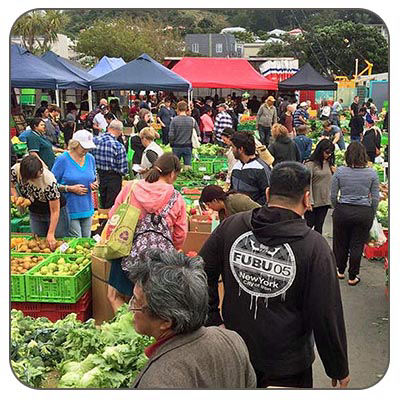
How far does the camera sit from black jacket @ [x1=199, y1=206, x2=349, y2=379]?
2656 millimetres

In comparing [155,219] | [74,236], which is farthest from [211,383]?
[74,236]

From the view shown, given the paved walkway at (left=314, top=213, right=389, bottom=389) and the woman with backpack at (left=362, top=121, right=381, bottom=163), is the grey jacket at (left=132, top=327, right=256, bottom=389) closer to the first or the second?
the paved walkway at (left=314, top=213, right=389, bottom=389)

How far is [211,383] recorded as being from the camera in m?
2.12

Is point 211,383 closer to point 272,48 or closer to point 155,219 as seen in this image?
point 155,219

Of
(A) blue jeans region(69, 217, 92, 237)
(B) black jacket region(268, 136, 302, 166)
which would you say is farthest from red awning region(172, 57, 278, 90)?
(A) blue jeans region(69, 217, 92, 237)

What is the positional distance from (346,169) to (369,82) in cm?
2287

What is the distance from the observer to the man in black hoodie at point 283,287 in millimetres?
2660

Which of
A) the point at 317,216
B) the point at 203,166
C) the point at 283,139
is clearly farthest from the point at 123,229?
the point at 203,166

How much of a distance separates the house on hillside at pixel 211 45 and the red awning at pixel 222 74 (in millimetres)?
35100

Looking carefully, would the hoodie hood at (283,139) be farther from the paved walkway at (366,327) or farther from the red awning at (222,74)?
the red awning at (222,74)

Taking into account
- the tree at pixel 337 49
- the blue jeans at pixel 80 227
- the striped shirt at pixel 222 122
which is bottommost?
the blue jeans at pixel 80 227

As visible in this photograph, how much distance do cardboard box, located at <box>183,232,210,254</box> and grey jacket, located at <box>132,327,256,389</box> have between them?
343 cm

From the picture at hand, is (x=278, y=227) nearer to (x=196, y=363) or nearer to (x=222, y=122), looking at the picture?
(x=196, y=363)

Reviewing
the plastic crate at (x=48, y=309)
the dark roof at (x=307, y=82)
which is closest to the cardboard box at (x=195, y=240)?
the plastic crate at (x=48, y=309)
